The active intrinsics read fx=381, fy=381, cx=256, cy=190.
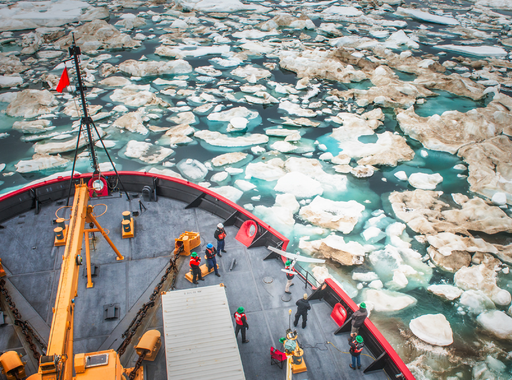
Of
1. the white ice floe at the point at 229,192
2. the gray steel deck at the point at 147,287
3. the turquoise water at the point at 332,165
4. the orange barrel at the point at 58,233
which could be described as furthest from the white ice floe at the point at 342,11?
the orange barrel at the point at 58,233

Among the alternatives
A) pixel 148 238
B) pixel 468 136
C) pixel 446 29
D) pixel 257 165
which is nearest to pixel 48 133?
pixel 257 165

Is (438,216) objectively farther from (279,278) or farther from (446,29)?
(446,29)

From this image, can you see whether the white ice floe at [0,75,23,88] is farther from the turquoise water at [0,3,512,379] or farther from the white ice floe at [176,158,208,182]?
the white ice floe at [176,158,208,182]

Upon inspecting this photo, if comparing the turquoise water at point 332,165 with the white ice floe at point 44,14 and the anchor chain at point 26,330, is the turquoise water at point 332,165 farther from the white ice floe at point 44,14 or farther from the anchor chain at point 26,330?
the anchor chain at point 26,330

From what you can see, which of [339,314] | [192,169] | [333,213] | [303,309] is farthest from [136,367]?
[192,169]

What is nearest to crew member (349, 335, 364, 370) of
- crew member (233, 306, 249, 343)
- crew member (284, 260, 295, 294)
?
crew member (284, 260, 295, 294)

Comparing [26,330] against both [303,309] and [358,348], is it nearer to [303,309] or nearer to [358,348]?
[303,309]
